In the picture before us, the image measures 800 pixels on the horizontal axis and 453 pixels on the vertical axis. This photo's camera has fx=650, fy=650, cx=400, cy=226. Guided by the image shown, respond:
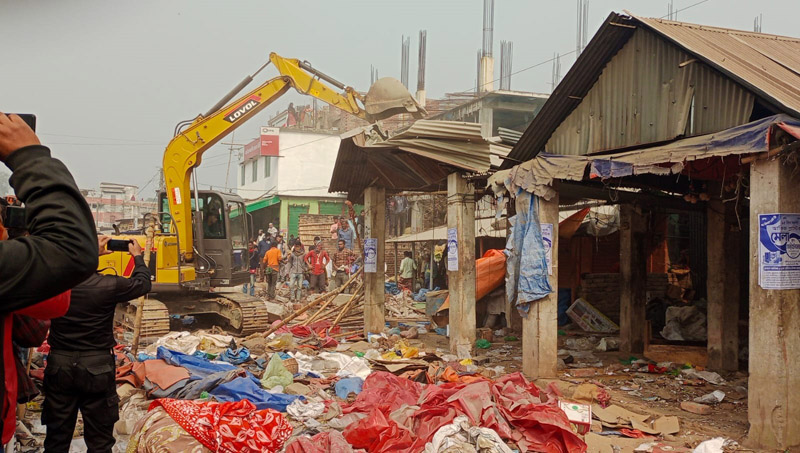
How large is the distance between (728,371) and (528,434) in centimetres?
624

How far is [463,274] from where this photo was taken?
11812 mm

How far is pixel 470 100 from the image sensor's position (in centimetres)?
3189

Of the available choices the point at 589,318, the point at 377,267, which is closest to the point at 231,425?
the point at 377,267

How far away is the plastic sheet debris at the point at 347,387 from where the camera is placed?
9.01m

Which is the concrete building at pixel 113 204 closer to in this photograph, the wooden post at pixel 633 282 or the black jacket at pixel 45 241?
the wooden post at pixel 633 282

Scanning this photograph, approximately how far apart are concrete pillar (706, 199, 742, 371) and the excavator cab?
9.86 meters

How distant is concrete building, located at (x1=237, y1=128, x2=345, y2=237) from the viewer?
3784 cm

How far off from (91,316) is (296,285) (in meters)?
16.3

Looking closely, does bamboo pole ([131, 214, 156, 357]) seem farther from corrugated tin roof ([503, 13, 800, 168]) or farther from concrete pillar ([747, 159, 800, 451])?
concrete pillar ([747, 159, 800, 451])

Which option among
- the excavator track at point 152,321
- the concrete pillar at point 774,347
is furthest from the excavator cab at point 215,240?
the concrete pillar at point 774,347

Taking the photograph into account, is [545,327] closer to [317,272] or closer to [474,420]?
[474,420]

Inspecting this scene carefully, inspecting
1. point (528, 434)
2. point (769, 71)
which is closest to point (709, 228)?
point (769, 71)

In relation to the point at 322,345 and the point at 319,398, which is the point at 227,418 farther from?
the point at 322,345

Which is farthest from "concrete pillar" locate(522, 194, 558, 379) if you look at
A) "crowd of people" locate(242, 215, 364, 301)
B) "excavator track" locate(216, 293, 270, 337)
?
"crowd of people" locate(242, 215, 364, 301)
